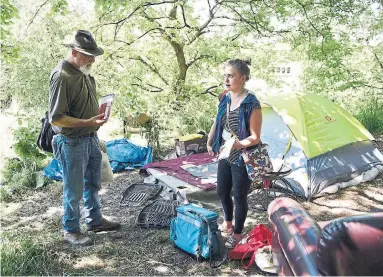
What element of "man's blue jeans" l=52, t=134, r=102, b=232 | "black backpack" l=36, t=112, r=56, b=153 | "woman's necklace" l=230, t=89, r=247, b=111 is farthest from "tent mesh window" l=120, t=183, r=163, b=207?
"woman's necklace" l=230, t=89, r=247, b=111

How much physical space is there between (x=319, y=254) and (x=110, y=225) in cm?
218

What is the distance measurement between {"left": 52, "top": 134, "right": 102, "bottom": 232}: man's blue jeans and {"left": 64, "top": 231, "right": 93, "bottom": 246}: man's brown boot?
4 centimetres

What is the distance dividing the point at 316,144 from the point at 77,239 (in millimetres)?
2969

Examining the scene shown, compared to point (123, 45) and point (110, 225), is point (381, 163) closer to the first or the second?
point (110, 225)

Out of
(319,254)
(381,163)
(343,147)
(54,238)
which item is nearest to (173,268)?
(54,238)

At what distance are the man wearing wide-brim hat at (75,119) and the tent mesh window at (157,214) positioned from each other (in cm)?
62

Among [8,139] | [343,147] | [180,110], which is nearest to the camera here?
[343,147]

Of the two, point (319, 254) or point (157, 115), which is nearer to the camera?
point (319, 254)

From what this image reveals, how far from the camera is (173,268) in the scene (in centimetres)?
268

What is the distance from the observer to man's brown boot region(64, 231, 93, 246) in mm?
2887

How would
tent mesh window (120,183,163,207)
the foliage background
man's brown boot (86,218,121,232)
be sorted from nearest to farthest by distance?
man's brown boot (86,218,121,232) < tent mesh window (120,183,163,207) < the foliage background

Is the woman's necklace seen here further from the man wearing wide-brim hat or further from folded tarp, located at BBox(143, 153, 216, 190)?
folded tarp, located at BBox(143, 153, 216, 190)

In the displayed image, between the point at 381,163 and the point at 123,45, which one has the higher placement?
the point at 123,45

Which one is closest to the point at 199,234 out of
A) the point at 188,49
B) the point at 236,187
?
the point at 236,187
